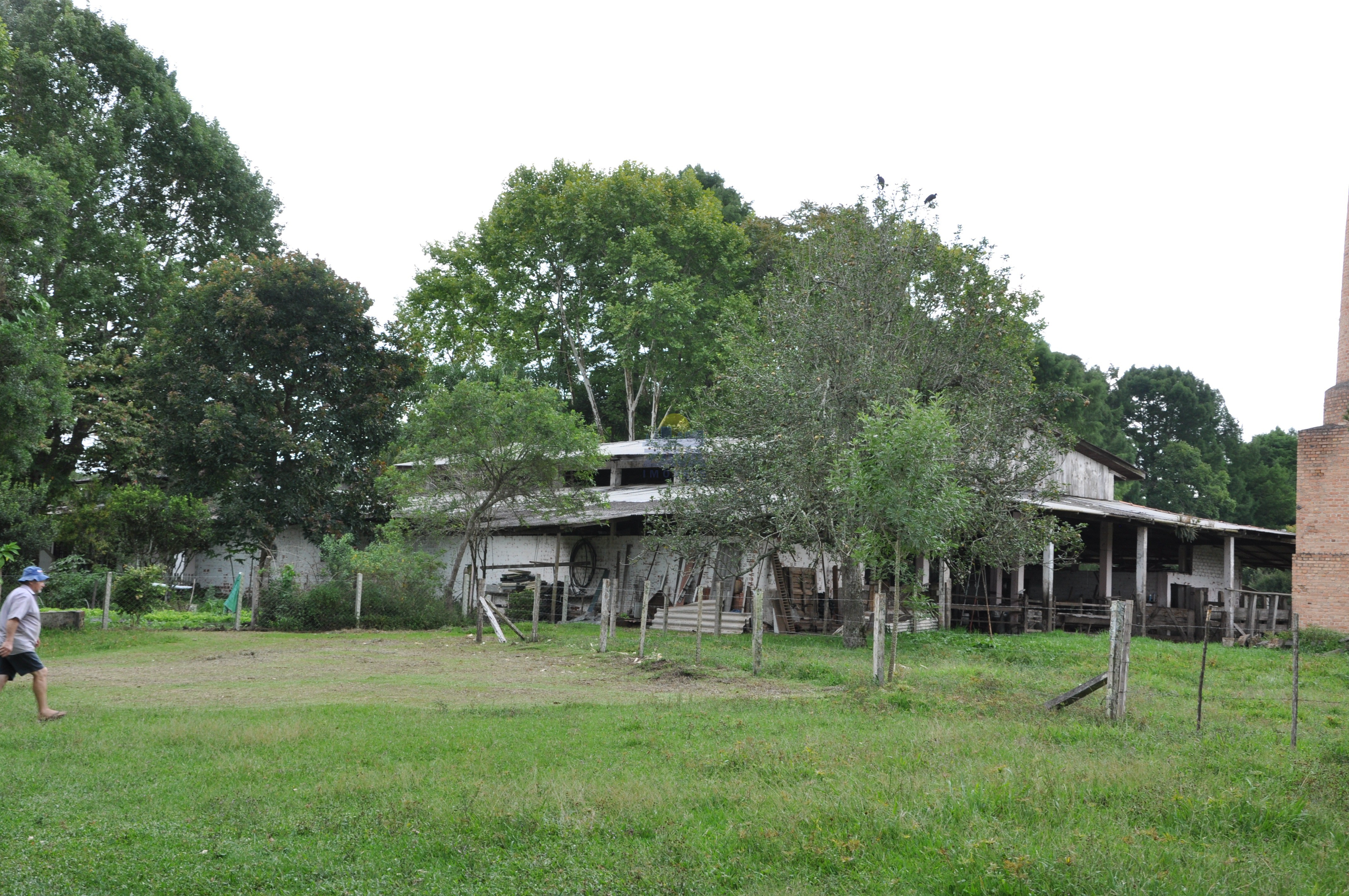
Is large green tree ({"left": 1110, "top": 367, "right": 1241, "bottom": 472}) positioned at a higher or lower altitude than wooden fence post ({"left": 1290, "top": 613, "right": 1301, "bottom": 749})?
higher

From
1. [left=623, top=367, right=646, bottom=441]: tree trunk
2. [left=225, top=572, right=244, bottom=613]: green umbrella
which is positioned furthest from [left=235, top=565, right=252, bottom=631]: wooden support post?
[left=623, top=367, right=646, bottom=441]: tree trunk

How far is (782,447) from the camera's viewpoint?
2084 cm

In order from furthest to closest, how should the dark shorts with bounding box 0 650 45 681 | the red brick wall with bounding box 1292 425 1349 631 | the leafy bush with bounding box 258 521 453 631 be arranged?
1. the leafy bush with bounding box 258 521 453 631
2. the red brick wall with bounding box 1292 425 1349 631
3. the dark shorts with bounding box 0 650 45 681

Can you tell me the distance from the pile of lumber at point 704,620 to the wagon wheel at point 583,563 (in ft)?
12.3

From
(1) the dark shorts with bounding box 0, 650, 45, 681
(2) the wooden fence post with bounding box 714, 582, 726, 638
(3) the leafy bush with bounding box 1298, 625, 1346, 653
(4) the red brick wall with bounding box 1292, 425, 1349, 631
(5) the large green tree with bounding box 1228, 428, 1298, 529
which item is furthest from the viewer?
(5) the large green tree with bounding box 1228, 428, 1298, 529

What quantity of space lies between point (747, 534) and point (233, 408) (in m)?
15.0

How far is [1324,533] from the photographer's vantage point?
21.8 meters

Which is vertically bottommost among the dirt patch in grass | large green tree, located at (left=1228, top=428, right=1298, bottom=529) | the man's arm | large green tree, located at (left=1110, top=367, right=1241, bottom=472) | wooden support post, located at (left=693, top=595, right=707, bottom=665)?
the dirt patch in grass

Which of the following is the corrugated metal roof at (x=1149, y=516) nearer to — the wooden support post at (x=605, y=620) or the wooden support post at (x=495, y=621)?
the wooden support post at (x=605, y=620)

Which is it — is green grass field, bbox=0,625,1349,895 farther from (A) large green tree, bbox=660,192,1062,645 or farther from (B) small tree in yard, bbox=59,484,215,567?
(B) small tree in yard, bbox=59,484,215,567

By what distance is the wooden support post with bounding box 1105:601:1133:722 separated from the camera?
34.3 ft

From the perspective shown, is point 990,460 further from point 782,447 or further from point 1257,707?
point 1257,707

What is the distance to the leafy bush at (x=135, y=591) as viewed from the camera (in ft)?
75.6

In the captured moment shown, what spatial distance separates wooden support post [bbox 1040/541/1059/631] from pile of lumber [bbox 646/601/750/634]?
7.61 metres
